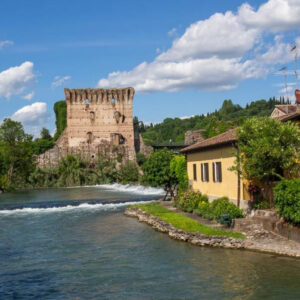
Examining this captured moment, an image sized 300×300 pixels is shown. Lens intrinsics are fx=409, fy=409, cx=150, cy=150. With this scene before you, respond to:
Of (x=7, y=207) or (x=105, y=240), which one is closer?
(x=105, y=240)

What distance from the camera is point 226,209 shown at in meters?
17.8

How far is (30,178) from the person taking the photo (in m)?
62.4

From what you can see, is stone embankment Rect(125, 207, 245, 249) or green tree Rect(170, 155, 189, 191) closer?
stone embankment Rect(125, 207, 245, 249)

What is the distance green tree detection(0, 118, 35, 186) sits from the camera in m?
62.7

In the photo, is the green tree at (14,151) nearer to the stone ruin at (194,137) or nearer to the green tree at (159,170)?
the stone ruin at (194,137)

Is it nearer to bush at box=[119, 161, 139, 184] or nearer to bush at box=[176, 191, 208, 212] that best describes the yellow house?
bush at box=[176, 191, 208, 212]

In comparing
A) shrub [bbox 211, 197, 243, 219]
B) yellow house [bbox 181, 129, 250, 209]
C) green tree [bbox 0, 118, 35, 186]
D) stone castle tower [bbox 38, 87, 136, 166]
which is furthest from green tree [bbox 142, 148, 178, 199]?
stone castle tower [bbox 38, 87, 136, 166]

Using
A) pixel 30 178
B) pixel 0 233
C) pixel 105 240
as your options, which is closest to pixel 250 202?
pixel 105 240

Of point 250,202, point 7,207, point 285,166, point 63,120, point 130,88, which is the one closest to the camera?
point 285,166

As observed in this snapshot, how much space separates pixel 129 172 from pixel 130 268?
53592mm

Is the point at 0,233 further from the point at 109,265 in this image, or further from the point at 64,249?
the point at 109,265

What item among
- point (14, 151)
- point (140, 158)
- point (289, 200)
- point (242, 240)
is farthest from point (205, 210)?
point (140, 158)

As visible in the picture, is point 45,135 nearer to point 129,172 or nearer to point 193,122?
point 129,172

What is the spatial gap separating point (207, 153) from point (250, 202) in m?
5.48
